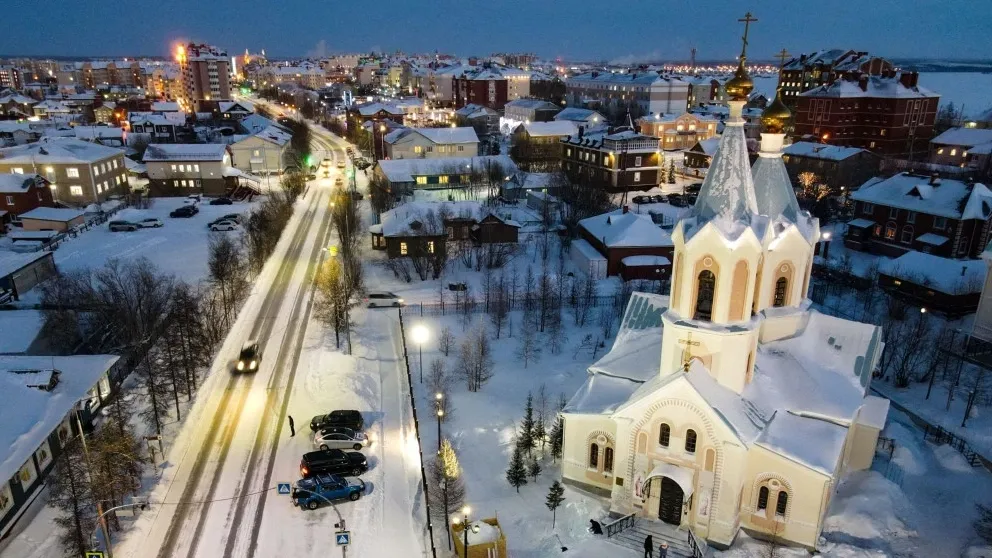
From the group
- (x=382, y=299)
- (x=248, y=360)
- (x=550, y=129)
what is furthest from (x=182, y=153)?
(x=248, y=360)

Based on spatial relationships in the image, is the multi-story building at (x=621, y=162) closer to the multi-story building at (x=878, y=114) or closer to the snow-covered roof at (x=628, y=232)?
the snow-covered roof at (x=628, y=232)

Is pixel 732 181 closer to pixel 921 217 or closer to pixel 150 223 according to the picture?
pixel 921 217

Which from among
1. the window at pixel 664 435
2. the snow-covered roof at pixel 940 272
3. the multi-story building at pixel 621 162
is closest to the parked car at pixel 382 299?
the window at pixel 664 435

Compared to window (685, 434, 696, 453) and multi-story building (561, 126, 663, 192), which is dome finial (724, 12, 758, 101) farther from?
multi-story building (561, 126, 663, 192)

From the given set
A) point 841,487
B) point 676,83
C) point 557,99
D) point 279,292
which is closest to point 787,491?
point 841,487

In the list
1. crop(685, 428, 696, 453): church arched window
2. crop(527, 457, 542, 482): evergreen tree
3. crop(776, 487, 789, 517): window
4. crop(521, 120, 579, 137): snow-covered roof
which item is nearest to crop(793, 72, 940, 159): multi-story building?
crop(521, 120, 579, 137): snow-covered roof

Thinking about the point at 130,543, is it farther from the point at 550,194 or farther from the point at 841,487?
the point at 550,194
